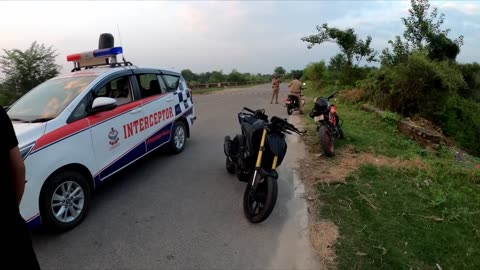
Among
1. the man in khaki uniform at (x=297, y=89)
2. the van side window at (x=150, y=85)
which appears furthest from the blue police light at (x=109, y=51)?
the man in khaki uniform at (x=297, y=89)

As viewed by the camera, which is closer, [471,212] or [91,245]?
[91,245]

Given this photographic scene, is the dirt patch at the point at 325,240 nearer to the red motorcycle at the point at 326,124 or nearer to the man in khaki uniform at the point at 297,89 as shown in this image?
the red motorcycle at the point at 326,124

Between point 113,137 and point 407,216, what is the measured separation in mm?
4005

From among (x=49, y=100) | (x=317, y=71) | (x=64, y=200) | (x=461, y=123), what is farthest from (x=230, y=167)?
(x=317, y=71)

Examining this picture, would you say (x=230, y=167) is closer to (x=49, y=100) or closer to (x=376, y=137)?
(x=49, y=100)

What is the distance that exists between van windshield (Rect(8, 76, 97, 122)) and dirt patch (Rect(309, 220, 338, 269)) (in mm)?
3355

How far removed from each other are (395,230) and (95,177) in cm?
371

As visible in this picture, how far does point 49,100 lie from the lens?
4535 mm

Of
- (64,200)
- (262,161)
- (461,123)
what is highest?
(262,161)

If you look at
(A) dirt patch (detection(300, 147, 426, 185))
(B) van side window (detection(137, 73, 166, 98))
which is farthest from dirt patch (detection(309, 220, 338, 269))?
(B) van side window (detection(137, 73, 166, 98))

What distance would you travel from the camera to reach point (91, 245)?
368 cm

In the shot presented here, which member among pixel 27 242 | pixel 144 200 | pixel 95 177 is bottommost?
pixel 144 200

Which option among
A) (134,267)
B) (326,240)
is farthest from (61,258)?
(326,240)

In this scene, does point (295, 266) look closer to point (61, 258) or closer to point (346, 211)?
point (346, 211)
